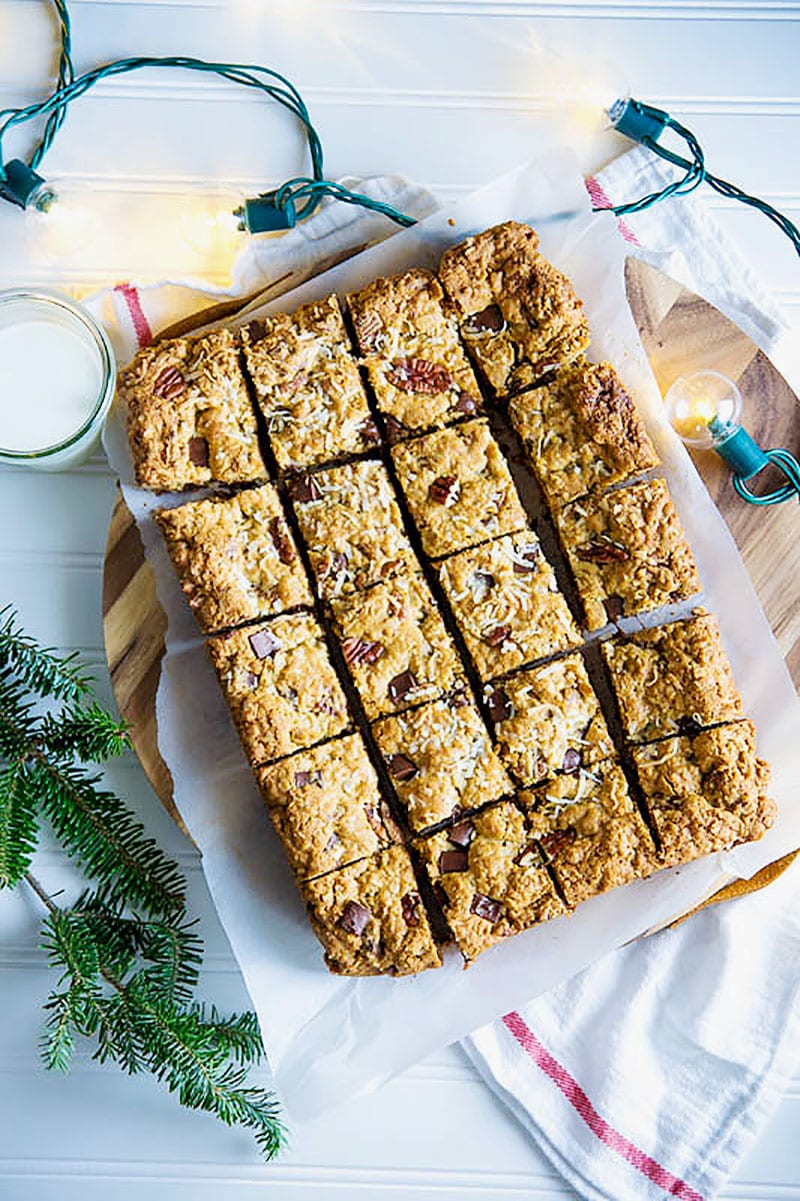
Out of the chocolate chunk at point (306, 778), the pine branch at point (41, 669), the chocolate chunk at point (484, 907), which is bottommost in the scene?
the chocolate chunk at point (484, 907)

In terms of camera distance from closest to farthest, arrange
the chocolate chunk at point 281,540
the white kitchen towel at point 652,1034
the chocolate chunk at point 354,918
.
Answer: the chocolate chunk at point 354,918 < the chocolate chunk at point 281,540 < the white kitchen towel at point 652,1034

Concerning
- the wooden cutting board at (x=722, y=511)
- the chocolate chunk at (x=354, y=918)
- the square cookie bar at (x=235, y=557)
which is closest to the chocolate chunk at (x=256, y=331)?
the wooden cutting board at (x=722, y=511)

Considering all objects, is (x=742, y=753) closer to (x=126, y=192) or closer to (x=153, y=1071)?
(x=153, y=1071)

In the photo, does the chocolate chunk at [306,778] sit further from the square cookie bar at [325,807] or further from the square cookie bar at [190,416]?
the square cookie bar at [190,416]

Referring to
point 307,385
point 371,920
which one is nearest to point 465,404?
point 307,385

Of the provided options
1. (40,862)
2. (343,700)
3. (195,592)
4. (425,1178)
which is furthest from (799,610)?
(40,862)

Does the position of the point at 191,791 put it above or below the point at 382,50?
below

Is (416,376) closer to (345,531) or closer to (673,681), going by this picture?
(345,531)
